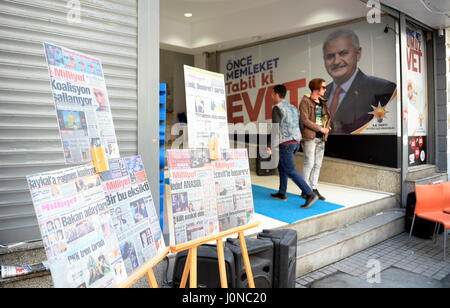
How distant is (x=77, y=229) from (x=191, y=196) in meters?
0.81

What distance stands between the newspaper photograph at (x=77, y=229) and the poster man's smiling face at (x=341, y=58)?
18.3 feet

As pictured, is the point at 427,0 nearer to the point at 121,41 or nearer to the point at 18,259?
the point at 121,41

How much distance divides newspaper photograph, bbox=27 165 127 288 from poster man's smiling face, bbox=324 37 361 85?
5.58 meters

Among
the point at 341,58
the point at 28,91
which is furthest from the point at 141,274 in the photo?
the point at 341,58

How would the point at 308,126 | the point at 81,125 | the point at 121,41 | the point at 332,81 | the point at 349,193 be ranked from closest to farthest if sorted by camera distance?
the point at 81,125 < the point at 121,41 < the point at 308,126 < the point at 349,193 < the point at 332,81

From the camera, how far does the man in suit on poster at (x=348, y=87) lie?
19.6ft

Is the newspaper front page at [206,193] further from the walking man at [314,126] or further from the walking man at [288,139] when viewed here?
the walking man at [314,126]

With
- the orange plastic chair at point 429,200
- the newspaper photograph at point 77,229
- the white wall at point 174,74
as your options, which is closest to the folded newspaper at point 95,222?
the newspaper photograph at point 77,229

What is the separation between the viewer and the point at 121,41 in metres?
2.55

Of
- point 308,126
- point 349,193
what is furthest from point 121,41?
point 349,193

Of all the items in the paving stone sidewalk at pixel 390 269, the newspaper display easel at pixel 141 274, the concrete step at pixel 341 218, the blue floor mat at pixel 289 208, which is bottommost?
the paving stone sidewalk at pixel 390 269

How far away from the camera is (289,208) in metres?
4.42

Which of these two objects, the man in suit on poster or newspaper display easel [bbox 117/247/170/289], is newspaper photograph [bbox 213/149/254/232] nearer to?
newspaper display easel [bbox 117/247/170/289]

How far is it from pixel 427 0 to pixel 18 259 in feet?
18.0
